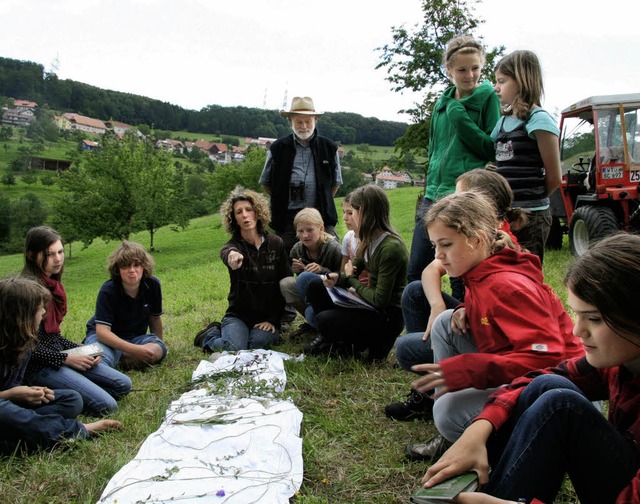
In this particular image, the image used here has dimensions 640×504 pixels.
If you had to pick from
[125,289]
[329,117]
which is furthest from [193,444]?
[329,117]

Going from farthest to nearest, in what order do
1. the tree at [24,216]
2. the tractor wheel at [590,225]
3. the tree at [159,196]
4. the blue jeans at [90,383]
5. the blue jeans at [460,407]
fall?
1. the tree at [24,216]
2. the tree at [159,196]
3. the tractor wheel at [590,225]
4. the blue jeans at [90,383]
5. the blue jeans at [460,407]

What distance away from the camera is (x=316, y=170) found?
4.97 m

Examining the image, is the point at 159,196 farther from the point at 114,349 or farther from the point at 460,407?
the point at 460,407

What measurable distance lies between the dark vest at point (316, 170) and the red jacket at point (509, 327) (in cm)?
297

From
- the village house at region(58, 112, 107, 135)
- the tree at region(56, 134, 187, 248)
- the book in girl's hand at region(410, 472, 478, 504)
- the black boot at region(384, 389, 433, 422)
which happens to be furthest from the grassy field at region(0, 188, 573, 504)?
the village house at region(58, 112, 107, 135)

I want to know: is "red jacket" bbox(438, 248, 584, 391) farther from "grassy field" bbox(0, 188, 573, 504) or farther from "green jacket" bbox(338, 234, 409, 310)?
"green jacket" bbox(338, 234, 409, 310)

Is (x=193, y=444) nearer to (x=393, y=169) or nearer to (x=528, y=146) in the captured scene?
(x=528, y=146)

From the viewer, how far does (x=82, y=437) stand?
8.95 feet

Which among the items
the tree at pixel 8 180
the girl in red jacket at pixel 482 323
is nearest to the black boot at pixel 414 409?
the girl in red jacket at pixel 482 323

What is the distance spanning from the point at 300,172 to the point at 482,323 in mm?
3267

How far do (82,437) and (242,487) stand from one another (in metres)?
1.08

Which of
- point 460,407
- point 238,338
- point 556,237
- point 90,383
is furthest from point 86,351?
point 556,237

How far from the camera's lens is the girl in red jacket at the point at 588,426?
1389mm

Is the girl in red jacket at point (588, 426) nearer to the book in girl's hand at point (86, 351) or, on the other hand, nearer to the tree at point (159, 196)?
the book in girl's hand at point (86, 351)
